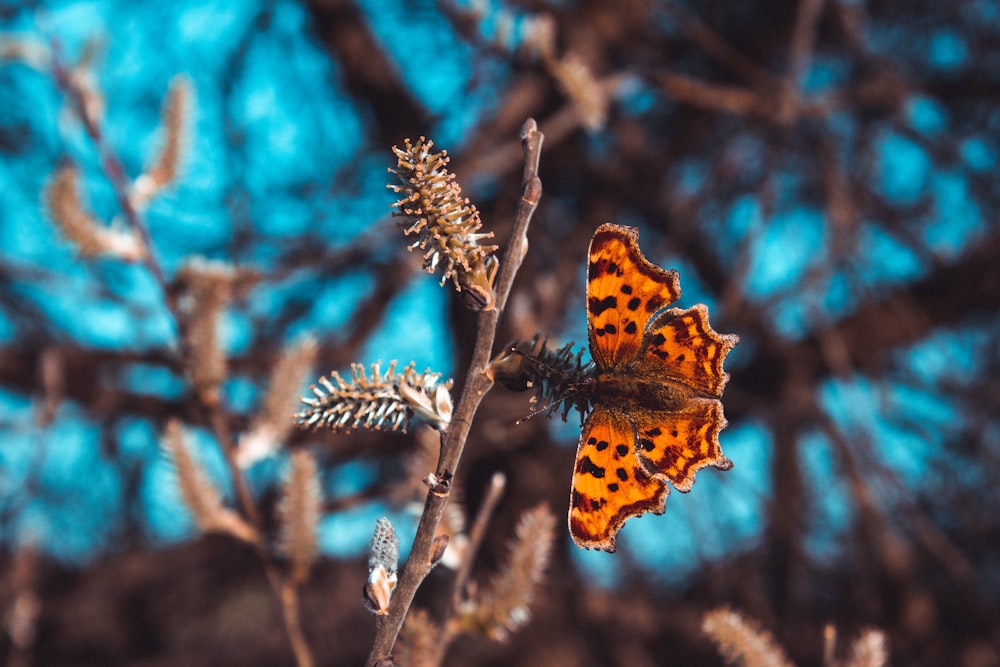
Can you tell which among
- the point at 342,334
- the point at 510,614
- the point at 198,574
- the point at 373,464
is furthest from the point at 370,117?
the point at 510,614

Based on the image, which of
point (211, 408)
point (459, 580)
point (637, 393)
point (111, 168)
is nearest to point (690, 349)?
point (637, 393)

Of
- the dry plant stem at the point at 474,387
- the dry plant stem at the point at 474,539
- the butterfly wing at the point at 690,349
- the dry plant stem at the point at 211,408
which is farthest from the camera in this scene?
the dry plant stem at the point at 211,408

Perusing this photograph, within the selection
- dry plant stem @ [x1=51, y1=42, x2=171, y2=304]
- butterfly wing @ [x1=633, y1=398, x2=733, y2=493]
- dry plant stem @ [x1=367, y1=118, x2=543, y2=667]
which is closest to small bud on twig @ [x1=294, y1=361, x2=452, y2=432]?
dry plant stem @ [x1=367, y1=118, x2=543, y2=667]

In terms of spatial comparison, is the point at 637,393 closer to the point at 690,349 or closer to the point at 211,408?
the point at 690,349

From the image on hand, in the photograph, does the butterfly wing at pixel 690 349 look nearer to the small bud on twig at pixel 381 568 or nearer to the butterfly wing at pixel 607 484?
the butterfly wing at pixel 607 484

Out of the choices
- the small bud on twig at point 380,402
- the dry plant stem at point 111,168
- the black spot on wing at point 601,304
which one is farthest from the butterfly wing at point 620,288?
the dry plant stem at point 111,168

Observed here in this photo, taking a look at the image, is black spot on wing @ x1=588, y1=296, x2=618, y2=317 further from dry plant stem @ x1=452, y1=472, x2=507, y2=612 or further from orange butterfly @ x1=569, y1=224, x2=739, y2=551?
dry plant stem @ x1=452, y1=472, x2=507, y2=612
